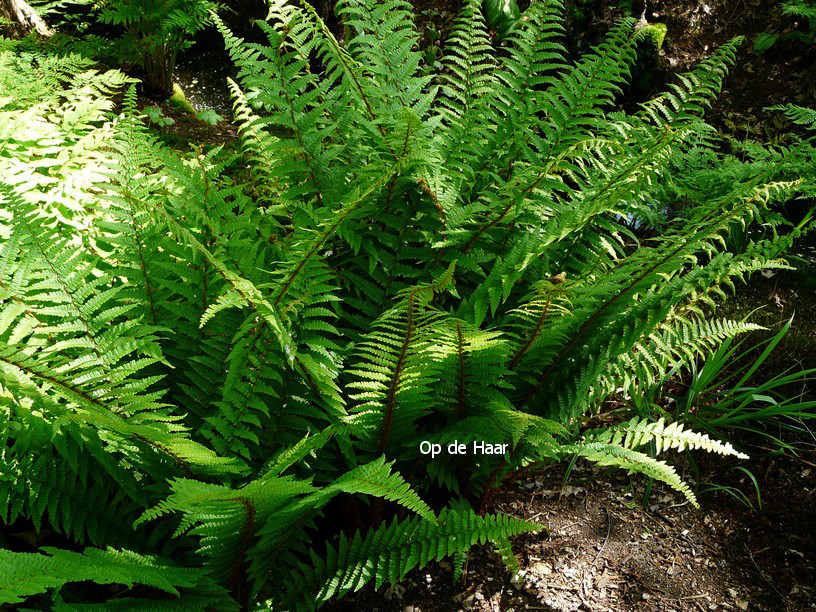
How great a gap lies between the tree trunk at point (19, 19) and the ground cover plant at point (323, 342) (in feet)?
9.87

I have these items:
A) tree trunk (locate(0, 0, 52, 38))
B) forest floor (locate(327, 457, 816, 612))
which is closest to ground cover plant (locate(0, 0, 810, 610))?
forest floor (locate(327, 457, 816, 612))

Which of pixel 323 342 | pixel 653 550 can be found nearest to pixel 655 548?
pixel 653 550

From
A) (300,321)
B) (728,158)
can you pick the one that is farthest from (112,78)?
(728,158)

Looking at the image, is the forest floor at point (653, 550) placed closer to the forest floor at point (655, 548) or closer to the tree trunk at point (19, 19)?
the forest floor at point (655, 548)

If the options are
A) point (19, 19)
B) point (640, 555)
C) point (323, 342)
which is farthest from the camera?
point (19, 19)

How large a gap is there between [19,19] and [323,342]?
4.76m

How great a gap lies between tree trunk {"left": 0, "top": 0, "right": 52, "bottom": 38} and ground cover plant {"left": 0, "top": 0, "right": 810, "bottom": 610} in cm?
301

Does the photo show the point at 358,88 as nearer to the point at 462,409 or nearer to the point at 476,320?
→ the point at 476,320

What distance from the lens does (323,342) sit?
1764 mm

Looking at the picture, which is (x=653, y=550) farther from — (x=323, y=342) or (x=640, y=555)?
(x=323, y=342)

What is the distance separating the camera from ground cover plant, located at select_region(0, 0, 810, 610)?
4.93 ft

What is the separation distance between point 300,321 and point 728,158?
2489 mm

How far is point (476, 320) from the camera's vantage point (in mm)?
1811

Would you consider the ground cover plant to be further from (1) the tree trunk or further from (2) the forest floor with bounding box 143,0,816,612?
(1) the tree trunk
